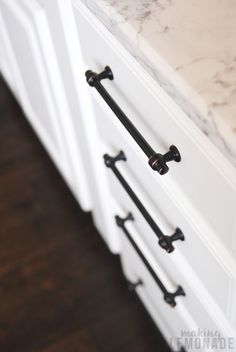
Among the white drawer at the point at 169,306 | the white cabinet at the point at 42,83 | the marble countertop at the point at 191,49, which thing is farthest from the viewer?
the white cabinet at the point at 42,83

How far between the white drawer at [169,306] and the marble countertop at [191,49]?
34 centimetres

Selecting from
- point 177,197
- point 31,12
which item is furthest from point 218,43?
point 31,12

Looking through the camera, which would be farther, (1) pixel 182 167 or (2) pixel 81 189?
(2) pixel 81 189

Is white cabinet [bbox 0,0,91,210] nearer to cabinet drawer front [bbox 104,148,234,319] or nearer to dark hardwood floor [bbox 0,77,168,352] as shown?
dark hardwood floor [bbox 0,77,168,352]

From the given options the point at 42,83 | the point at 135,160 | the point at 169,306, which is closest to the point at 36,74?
the point at 42,83

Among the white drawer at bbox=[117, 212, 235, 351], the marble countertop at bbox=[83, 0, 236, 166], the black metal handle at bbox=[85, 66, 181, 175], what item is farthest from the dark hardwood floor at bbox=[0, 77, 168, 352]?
the marble countertop at bbox=[83, 0, 236, 166]

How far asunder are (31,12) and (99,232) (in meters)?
0.66

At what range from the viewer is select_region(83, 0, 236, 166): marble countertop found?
1.55 ft

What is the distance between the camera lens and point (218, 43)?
0.52 metres

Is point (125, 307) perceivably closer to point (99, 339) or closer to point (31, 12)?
point (99, 339)

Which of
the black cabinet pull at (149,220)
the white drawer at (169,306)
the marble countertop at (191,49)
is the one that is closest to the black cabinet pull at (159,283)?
the white drawer at (169,306)

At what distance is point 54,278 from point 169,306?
49 cm

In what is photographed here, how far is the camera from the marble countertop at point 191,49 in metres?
0.47

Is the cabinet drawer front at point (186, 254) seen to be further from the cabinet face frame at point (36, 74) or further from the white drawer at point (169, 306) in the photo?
the cabinet face frame at point (36, 74)
